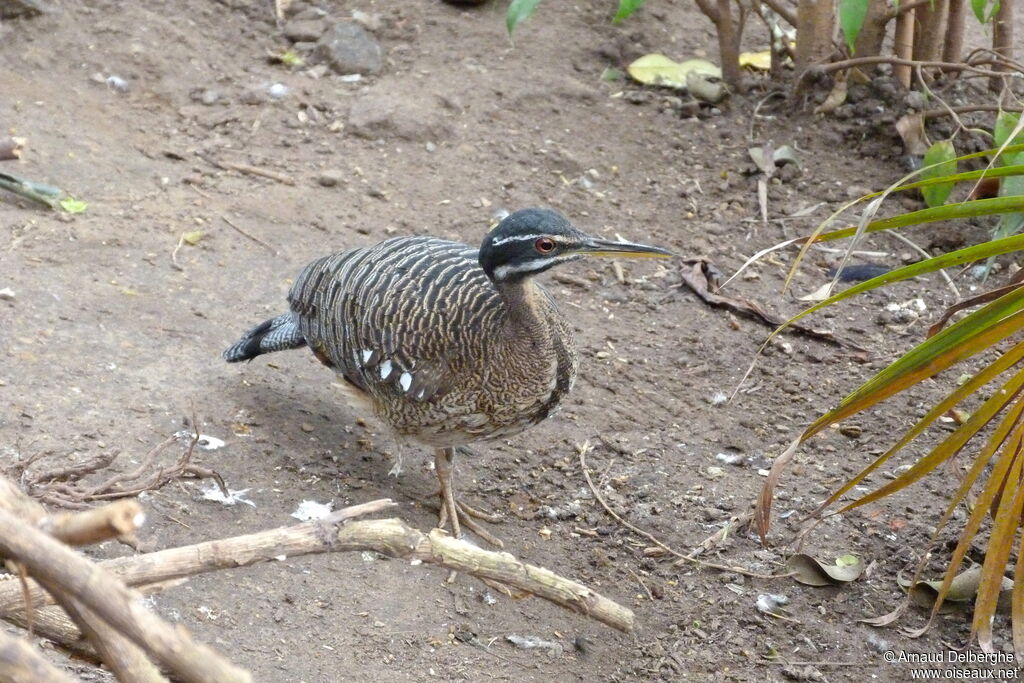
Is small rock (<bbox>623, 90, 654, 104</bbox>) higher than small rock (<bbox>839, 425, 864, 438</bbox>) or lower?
higher

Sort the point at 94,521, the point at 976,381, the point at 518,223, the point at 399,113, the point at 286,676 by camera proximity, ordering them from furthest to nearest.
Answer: the point at 399,113 < the point at 518,223 < the point at 286,676 < the point at 976,381 < the point at 94,521

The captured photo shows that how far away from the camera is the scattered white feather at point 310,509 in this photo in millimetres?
4121

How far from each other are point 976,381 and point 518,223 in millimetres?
1598

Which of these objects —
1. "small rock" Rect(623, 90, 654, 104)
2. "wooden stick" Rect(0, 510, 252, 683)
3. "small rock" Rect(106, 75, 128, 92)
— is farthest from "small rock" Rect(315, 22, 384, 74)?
"wooden stick" Rect(0, 510, 252, 683)

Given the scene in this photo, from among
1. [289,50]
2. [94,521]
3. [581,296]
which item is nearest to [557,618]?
[581,296]

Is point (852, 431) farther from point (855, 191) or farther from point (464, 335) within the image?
point (855, 191)

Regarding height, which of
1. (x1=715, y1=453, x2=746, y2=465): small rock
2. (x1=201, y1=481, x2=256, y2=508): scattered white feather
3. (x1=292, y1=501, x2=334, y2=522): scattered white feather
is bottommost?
(x1=715, y1=453, x2=746, y2=465): small rock

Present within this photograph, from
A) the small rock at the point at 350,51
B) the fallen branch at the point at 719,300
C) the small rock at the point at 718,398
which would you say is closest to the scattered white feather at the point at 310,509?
the small rock at the point at 718,398

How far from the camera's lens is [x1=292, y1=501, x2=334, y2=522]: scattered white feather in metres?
4.12

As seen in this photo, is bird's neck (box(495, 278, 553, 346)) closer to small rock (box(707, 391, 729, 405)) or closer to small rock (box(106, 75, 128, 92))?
small rock (box(707, 391, 729, 405))

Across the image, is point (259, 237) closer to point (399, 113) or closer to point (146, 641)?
point (399, 113)

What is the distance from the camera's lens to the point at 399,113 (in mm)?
6672

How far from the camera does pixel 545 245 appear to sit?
12.6 ft

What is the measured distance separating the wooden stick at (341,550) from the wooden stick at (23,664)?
1.86ft
